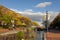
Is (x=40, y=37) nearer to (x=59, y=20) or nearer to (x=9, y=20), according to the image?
(x=9, y=20)

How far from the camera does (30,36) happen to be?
14.9m

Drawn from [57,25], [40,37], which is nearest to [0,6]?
[57,25]

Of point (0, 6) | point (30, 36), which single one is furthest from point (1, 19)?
point (30, 36)

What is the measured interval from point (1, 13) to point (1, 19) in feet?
7.04

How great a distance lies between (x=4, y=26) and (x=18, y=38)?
2040 cm

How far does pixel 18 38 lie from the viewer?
502 inches

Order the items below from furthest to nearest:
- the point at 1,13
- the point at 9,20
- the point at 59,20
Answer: the point at 59,20 → the point at 1,13 → the point at 9,20

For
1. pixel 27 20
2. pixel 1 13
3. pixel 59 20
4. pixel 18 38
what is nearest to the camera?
pixel 18 38

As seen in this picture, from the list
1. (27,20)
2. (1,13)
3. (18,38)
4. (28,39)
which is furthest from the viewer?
(27,20)

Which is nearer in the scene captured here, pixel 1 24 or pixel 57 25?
pixel 1 24

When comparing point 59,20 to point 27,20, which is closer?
point 59,20

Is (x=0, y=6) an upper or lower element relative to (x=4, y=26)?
upper

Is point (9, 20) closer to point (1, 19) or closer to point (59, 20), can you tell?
point (1, 19)

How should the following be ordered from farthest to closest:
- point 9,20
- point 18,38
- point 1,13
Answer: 1. point 1,13
2. point 9,20
3. point 18,38
